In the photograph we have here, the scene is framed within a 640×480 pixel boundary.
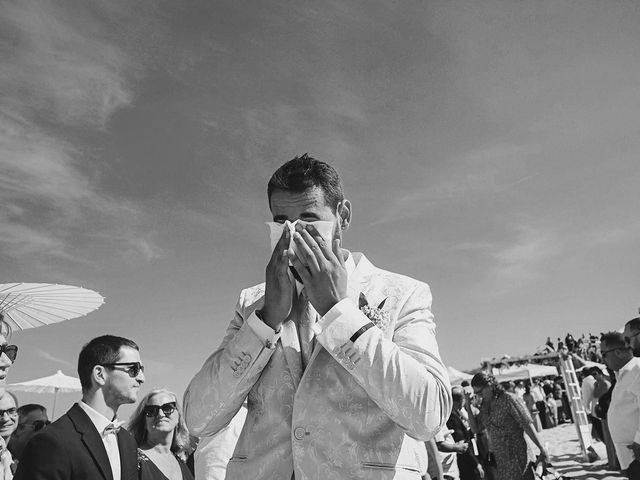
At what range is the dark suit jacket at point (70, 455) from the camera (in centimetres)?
374

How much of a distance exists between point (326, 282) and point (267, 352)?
0.39 m

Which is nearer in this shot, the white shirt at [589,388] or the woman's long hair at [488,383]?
the woman's long hair at [488,383]

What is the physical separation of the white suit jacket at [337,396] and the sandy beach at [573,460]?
26.0ft

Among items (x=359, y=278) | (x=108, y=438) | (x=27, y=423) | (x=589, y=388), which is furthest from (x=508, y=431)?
(x=27, y=423)

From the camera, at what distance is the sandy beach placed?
457 inches

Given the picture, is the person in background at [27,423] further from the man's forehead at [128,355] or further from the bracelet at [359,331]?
the bracelet at [359,331]

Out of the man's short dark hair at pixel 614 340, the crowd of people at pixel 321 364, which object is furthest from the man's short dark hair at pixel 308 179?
the man's short dark hair at pixel 614 340

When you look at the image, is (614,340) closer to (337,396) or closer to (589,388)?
(337,396)

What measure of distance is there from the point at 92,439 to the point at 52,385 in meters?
15.7

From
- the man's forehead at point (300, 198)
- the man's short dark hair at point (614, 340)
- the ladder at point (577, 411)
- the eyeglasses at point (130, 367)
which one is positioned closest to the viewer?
the man's forehead at point (300, 198)

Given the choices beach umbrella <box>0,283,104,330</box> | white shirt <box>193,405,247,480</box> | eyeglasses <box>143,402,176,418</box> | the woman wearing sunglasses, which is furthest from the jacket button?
beach umbrella <box>0,283,104,330</box>

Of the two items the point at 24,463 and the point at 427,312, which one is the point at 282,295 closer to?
the point at 427,312

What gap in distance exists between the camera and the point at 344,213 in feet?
8.25

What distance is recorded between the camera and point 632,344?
6.61 m
